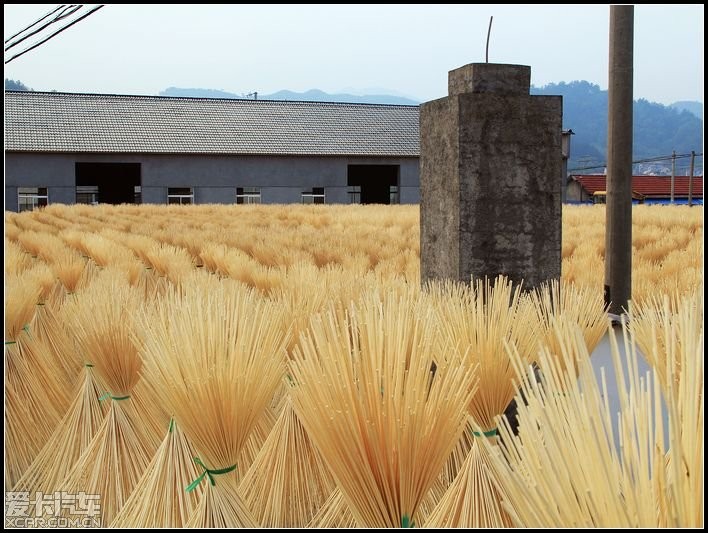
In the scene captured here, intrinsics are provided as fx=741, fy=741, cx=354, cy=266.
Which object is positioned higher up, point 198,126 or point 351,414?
point 198,126

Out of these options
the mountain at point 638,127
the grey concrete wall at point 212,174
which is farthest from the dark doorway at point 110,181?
the mountain at point 638,127

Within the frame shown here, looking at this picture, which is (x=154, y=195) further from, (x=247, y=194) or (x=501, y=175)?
(x=501, y=175)

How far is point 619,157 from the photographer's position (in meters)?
3.93

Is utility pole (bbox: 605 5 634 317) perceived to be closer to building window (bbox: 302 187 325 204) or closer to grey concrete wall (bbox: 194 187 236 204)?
grey concrete wall (bbox: 194 187 236 204)

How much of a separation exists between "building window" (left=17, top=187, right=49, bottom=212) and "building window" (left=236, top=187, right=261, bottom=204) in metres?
6.31

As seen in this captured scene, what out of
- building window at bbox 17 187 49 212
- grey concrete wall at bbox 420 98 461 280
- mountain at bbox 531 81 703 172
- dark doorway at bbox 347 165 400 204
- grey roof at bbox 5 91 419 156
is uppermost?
mountain at bbox 531 81 703 172

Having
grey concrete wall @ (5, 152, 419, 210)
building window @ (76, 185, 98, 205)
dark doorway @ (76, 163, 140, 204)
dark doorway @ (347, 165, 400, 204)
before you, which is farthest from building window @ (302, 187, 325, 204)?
building window @ (76, 185, 98, 205)

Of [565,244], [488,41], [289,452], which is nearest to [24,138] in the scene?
[565,244]

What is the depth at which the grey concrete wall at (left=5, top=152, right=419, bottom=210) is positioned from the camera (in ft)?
77.7

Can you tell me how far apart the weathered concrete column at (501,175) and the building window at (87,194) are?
28.8m

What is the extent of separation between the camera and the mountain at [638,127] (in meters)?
121

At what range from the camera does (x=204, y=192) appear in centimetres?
2533

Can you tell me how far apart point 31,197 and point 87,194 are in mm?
5984

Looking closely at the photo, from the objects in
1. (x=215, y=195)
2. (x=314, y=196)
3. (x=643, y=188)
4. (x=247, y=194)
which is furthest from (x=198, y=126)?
(x=643, y=188)
